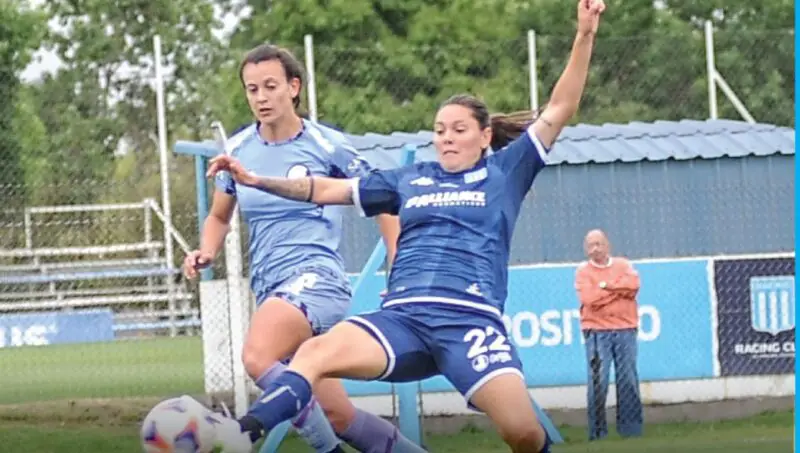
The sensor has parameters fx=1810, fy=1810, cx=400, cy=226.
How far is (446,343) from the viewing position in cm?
634

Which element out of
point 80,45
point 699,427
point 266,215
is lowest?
point 699,427

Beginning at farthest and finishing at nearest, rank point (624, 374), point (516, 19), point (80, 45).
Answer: point (516, 19) < point (80, 45) < point (624, 374)

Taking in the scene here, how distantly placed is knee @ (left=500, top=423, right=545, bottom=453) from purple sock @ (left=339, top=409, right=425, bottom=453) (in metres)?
1.00

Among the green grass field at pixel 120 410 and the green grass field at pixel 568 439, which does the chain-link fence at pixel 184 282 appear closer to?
the green grass field at pixel 120 410

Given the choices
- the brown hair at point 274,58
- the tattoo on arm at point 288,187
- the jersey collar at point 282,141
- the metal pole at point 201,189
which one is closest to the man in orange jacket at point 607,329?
the metal pole at point 201,189

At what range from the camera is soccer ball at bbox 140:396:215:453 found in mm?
5609

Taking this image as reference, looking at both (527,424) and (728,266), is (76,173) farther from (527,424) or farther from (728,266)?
(527,424)

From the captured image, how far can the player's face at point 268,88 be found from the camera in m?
7.50

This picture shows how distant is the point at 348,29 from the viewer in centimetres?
2897

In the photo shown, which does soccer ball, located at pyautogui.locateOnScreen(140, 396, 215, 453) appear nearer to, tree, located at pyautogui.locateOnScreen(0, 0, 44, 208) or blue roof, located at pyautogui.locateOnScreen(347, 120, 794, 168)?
blue roof, located at pyautogui.locateOnScreen(347, 120, 794, 168)

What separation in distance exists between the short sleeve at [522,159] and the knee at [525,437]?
90cm

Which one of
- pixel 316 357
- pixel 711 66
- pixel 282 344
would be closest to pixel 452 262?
pixel 316 357

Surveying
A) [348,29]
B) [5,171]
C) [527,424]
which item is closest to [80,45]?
[348,29]

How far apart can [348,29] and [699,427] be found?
55.2ft
